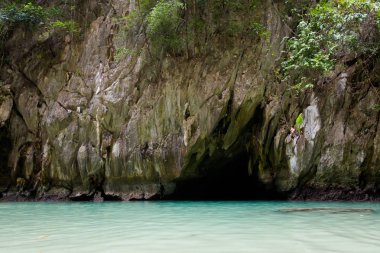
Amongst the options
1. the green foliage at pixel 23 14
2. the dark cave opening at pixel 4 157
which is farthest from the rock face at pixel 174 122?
the green foliage at pixel 23 14

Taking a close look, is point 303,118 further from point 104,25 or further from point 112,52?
point 104,25

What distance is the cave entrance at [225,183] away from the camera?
36.6ft

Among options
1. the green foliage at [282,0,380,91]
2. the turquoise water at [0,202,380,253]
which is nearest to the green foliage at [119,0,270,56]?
the green foliage at [282,0,380,91]

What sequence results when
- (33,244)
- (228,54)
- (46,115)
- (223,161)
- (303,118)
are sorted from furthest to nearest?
(46,115) → (223,161) → (228,54) → (303,118) → (33,244)

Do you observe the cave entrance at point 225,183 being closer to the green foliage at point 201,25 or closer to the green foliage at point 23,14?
the green foliage at point 201,25

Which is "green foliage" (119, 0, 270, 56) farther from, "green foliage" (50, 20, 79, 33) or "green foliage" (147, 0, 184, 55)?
"green foliage" (50, 20, 79, 33)

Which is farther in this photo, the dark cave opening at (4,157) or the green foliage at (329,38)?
the dark cave opening at (4,157)

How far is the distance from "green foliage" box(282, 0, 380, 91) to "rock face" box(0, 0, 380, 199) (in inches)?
30.1

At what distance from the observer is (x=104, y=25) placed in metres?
12.2

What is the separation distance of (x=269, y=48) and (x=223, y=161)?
347 centimetres

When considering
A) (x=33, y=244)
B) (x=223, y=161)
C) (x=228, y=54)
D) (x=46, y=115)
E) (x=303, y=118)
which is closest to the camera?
(x=33, y=244)

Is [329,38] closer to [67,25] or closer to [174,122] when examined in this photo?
[174,122]

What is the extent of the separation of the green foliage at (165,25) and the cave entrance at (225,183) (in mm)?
3444

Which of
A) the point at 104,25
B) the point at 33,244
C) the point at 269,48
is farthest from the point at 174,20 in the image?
the point at 33,244
